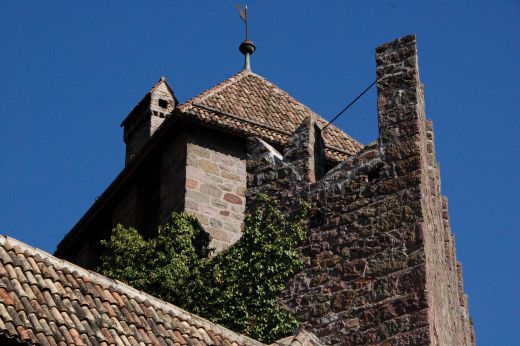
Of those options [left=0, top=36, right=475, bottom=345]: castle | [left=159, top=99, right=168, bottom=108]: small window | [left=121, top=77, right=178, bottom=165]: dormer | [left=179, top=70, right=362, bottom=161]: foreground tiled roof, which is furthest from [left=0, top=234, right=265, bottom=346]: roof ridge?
[left=159, top=99, right=168, bottom=108]: small window

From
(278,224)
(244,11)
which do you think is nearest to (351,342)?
(278,224)

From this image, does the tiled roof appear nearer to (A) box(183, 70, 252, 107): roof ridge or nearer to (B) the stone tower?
(B) the stone tower

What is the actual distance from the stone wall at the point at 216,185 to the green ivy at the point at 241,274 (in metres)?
1.58

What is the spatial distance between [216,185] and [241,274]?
3.56 meters

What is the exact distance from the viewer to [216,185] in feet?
70.4

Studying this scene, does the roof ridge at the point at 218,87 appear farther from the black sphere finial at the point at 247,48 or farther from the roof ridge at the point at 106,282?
the roof ridge at the point at 106,282

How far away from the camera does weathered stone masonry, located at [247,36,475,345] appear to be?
55.8 feet

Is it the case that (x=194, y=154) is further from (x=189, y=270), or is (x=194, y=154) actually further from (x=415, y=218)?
(x=415, y=218)

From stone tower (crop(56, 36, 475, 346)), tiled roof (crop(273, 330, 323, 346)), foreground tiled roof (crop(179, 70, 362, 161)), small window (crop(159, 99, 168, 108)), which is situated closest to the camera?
tiled roof (crop(273, 330, 323, 346))

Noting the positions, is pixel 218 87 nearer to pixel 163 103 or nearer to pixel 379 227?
pixel 163 103

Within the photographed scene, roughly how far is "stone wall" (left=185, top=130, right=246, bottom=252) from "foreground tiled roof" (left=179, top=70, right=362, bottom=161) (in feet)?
0.99

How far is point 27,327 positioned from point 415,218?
591cm

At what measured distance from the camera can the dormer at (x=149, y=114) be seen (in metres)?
A: 24.5

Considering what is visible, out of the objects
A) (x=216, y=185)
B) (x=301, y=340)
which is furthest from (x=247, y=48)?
(x=301, y=340)
